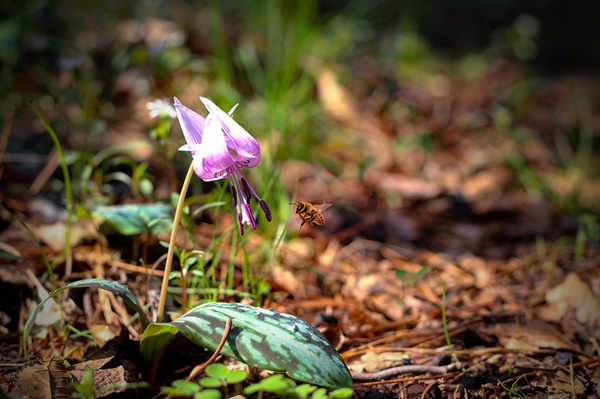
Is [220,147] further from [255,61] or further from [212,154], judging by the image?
[255,61]

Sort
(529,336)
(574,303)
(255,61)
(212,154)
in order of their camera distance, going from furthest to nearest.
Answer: (255,61), (574,303), (529,336), (212,154)

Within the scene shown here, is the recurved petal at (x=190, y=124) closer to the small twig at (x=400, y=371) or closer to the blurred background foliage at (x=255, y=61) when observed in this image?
the blurred background foliage at (x=255, y=61)

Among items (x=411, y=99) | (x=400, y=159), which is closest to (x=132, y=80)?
(x=400, y=159)

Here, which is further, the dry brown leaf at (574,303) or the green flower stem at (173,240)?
the dry brown leaf at (574,303)

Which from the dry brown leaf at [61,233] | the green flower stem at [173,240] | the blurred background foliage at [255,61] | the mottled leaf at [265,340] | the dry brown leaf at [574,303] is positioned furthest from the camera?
the blurred background foliage at [255,61]

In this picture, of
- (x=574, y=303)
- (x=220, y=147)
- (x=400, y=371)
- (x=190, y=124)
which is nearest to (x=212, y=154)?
(x=220, y=147)

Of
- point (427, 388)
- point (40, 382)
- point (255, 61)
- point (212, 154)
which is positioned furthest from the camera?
point (255, 61)

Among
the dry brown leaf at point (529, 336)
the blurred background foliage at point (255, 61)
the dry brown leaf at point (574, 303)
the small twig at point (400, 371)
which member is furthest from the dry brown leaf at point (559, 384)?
the blurred background foliage at point (255, 61)

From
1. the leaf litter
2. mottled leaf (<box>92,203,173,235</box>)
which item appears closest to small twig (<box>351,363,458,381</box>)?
the leaf litter
